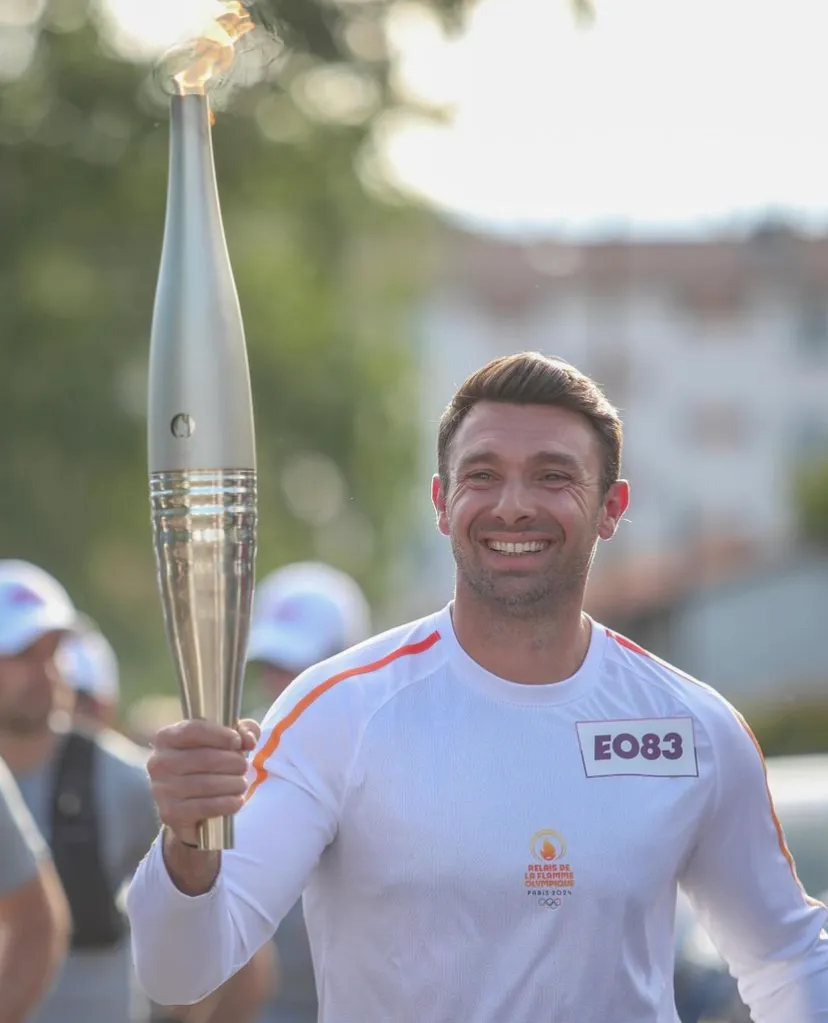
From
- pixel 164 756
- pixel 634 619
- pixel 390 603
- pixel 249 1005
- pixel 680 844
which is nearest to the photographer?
pixel 164 756

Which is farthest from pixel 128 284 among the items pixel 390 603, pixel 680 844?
pixel 680 844

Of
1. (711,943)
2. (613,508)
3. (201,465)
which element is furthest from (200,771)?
(711,943)

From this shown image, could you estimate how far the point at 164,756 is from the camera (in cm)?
228

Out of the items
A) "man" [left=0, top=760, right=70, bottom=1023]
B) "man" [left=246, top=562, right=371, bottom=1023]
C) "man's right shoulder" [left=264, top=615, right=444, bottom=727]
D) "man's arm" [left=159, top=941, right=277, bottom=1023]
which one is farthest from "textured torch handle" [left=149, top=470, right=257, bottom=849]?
"man" [left=246, top=562, right=371, bottom=1023]

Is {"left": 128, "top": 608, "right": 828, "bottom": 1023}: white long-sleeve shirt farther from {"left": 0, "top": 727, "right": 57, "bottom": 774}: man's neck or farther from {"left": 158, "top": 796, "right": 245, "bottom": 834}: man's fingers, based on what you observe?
{"left": 0, "top": 727, "right": 57, "bottom": 774}: man's neck

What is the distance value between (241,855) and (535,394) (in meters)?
0.87

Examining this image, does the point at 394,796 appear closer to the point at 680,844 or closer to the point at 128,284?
the point at 680,844

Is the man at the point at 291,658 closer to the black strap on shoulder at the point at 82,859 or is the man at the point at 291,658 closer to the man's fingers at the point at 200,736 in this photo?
the black strap on shoulder at the point at 82,859

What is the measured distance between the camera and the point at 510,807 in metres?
2.77

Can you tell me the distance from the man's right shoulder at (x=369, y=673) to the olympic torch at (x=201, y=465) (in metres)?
0.55

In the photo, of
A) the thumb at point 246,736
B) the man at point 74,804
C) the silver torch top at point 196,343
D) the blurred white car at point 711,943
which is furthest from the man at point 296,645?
the silver torch top at point 196,343

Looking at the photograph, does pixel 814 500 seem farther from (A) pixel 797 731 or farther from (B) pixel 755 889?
(B) pixel 755 889

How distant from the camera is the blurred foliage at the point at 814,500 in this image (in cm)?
3894

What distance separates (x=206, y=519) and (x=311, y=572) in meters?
3.86
